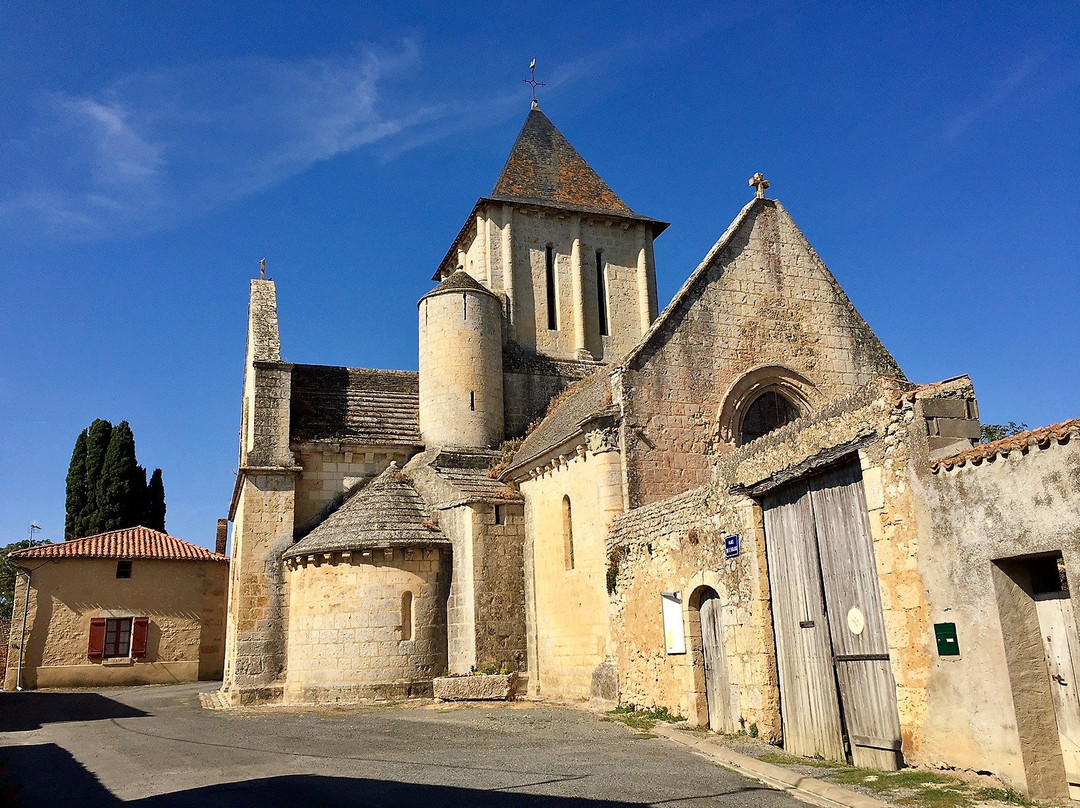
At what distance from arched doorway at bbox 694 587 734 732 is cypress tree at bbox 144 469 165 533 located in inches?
1250

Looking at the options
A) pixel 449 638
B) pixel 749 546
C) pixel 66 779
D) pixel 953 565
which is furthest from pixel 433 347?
pixel 953 565

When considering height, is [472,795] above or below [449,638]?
below

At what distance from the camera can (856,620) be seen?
8398 mm

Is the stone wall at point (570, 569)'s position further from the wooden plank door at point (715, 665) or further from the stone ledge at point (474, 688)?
the wooden plank door at point (715, 665)

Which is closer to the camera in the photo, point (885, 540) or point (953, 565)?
point (953, 565)

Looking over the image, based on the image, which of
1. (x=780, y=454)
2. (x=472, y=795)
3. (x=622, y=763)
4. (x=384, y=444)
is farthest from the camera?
(x=384, y=444)

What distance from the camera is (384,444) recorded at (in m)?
20.3

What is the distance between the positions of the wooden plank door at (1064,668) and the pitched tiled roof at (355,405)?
15712 millimetres

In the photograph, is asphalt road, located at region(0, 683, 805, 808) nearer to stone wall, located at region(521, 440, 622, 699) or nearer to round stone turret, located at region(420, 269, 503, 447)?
stone wall, located at region(521, 440, 622, 699)

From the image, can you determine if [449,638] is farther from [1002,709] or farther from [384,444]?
[1002,709]

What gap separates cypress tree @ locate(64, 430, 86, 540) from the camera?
34934 millimetres

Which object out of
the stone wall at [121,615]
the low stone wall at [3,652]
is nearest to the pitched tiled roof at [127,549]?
the stone wall at [121,615]

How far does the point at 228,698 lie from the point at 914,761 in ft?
46.8

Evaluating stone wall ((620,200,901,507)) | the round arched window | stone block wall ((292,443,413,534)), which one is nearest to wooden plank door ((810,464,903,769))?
stone wall ((620,200,901,507))
